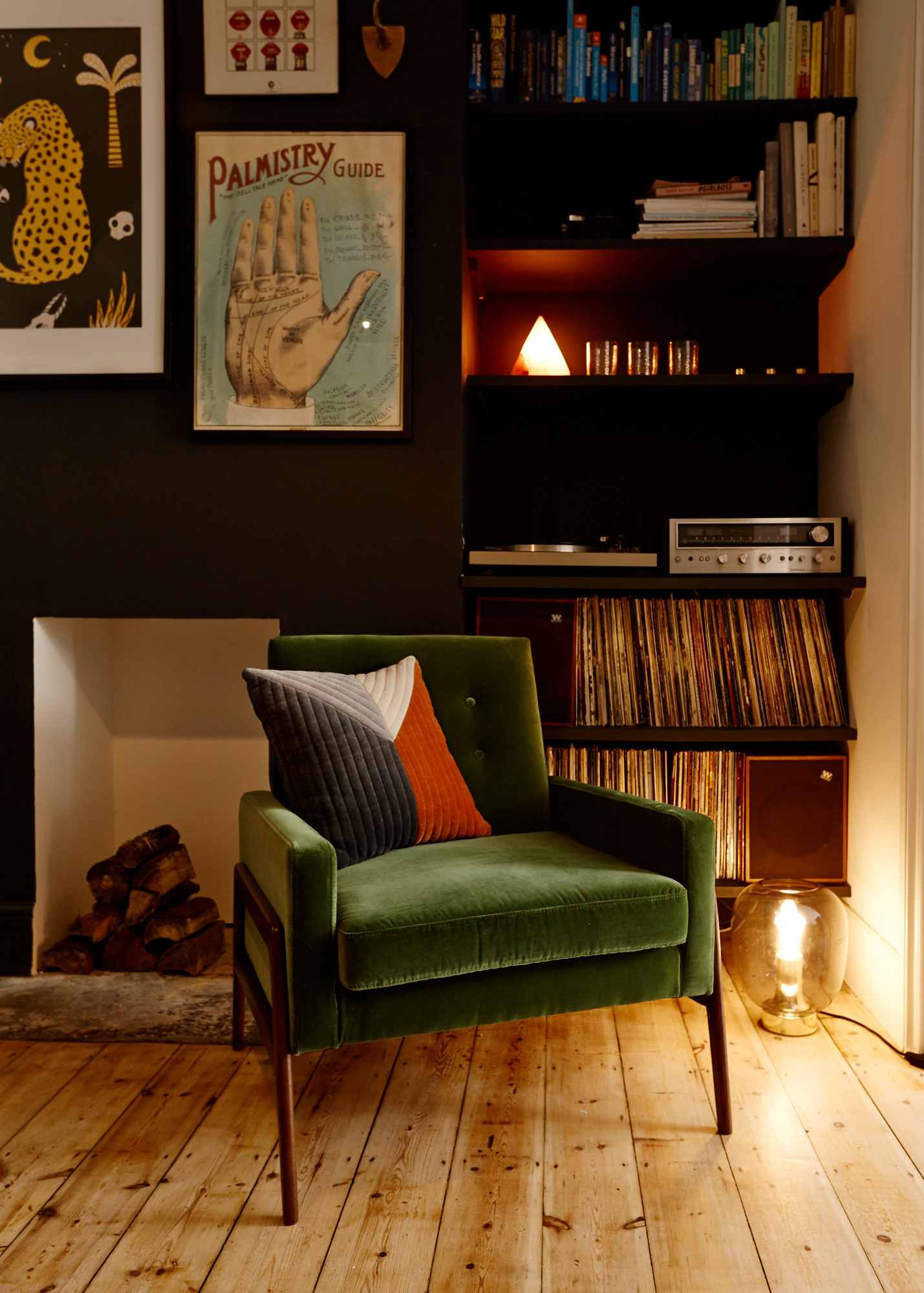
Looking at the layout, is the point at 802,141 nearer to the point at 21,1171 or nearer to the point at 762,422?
the point at 762,422

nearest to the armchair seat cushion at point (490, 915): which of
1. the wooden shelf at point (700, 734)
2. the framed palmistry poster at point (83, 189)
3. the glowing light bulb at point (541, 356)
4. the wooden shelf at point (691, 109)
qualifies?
the wooden shelf at point (700, 734)

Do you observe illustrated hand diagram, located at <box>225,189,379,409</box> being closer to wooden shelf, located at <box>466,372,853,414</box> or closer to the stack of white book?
wooden shelf, located at <box>466,372,853,414</box>

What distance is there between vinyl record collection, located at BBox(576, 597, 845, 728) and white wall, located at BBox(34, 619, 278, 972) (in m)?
0.96

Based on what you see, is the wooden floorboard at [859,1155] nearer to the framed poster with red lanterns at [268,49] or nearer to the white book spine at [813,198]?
the white book spine at [813,198]

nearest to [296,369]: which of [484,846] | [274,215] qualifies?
[274,215]

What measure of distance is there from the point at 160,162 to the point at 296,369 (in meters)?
0.62

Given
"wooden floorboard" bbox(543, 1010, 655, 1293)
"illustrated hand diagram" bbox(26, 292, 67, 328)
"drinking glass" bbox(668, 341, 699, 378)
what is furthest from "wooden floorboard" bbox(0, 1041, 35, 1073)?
"drinking glass" bbox(668, 341, 699, 378)

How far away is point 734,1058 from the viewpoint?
1899 millimetres

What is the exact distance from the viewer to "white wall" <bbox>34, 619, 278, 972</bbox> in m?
2.66

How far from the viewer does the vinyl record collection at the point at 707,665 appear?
2391 millimetres

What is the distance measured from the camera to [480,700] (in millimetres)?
2045

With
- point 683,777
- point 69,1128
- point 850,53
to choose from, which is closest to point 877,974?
point 683,777

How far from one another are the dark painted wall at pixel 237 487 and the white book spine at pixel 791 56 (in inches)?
33.3

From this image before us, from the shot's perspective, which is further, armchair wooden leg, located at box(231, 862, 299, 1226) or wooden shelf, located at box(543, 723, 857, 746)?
wooden shelf, located at box(543, 723, 857, 746)
